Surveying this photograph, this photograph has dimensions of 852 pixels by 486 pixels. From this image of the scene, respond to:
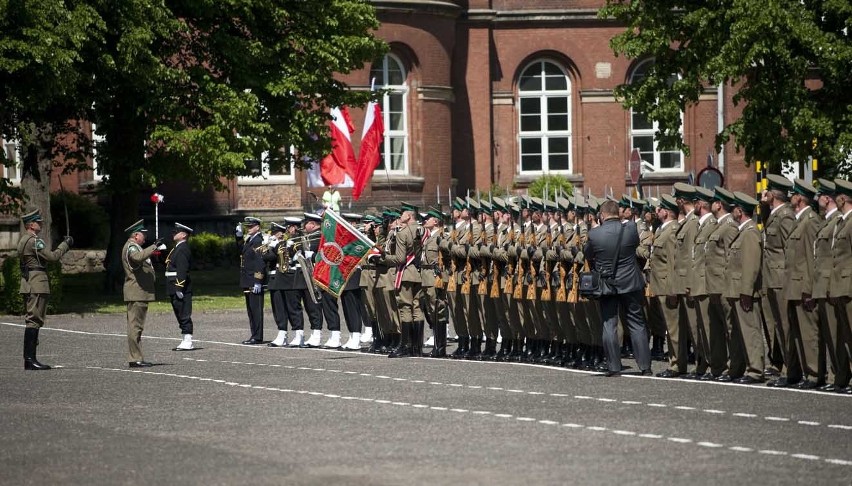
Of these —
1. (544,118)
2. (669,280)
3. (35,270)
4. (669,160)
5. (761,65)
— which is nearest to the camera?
(669,280)

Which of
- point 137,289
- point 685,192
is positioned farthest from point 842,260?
point 137,289

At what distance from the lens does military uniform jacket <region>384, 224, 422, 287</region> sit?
20.6 metres

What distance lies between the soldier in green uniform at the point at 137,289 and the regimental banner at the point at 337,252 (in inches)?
99.3

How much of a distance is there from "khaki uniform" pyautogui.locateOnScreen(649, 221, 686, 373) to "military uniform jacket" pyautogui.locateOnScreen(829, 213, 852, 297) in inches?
91.0

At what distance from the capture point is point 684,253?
17250 millimetres

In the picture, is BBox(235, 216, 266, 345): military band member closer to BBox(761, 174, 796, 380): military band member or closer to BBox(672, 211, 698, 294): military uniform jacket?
BBox(672, 211, 698, 294): military uniform jacket

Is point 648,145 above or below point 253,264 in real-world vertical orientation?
above

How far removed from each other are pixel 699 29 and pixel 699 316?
14509 mm

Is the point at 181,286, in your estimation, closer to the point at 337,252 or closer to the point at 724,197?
the point at 337,252

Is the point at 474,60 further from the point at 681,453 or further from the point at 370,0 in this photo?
the point at 681,453

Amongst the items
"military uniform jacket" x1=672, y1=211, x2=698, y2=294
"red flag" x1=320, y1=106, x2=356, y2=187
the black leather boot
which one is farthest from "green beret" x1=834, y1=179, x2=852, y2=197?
"red flag" x1=320, y1=106, x2=356, y2=187

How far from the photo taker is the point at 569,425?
13.2m

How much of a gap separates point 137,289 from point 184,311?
252cm

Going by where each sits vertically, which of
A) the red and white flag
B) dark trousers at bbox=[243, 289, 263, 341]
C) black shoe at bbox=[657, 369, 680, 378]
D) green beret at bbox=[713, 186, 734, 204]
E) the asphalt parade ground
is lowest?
the asphalt parade ground
